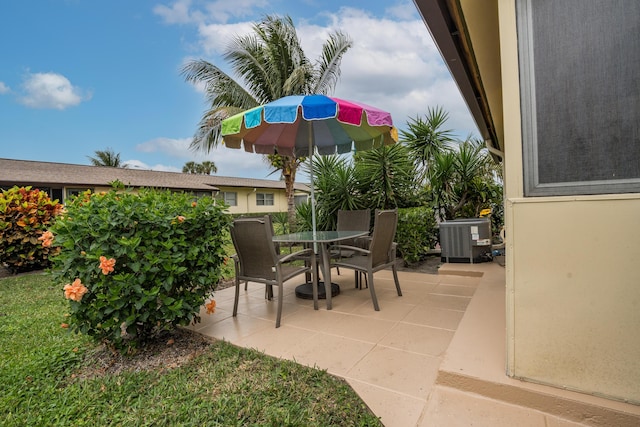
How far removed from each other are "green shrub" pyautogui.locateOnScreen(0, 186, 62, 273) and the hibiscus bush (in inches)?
214

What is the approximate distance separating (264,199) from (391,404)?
26080mm

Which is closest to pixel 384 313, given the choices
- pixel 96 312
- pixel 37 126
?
pixel 96 312

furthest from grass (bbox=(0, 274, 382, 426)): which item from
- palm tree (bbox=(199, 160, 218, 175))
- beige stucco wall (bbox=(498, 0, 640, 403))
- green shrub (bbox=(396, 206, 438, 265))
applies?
palm tree (bbox=(199, 160, 218, 175))

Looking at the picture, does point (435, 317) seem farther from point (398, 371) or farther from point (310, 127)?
point (310, 127)

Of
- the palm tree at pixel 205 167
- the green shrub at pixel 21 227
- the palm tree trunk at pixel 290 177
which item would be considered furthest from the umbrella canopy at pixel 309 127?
the palm tree at pixel 205 167

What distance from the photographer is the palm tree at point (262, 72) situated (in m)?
11.2

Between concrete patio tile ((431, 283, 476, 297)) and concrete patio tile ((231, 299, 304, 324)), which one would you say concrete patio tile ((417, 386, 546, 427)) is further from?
concrete patio tile ((431, 283, 476, 297))

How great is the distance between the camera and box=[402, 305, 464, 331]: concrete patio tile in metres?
2.99

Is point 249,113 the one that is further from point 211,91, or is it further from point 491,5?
point 211,91

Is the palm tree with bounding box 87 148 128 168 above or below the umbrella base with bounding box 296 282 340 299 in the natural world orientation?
above

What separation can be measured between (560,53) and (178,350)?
3442 millimetres

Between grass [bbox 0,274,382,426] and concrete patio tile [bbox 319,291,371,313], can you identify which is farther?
concrete patio tile [bbox 319,291,371,313]

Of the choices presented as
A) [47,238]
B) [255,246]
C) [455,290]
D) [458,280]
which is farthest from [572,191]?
[47,238]

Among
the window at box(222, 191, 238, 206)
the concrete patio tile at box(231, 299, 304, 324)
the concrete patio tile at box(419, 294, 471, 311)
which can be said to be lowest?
the concrete patio tile at box(231, 299, 304, 324)
